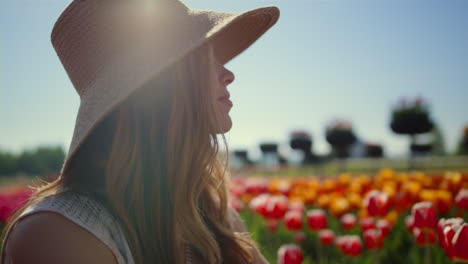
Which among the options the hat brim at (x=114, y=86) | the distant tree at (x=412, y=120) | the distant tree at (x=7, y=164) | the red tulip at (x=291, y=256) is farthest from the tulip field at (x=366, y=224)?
the distant tree at (x=7, y=164)

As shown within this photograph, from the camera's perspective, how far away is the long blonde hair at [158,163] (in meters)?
1.33

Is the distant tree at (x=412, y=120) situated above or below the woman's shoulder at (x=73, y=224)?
below

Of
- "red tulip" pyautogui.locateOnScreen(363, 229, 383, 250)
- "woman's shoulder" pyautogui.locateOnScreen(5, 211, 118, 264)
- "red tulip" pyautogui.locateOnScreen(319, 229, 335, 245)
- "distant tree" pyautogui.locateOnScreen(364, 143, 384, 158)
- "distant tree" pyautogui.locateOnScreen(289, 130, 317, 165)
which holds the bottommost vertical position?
"distant tree" pyautogui.locateOnScreen(364, 143, 384, 158)

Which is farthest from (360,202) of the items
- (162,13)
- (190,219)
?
(162,13)

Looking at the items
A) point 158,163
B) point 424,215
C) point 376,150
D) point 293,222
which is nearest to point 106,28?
point 158,163

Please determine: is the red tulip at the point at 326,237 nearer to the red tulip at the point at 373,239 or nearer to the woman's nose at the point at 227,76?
the red tulip at the point at 373,239

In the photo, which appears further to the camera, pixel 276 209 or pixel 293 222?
pixel 276 209

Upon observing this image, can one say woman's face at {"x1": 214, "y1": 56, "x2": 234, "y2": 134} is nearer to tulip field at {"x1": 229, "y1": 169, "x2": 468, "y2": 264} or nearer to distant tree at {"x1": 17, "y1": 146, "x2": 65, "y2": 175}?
tulip field at {"x1": 229, "y1": 169, "x2": 468, "y2": 264}

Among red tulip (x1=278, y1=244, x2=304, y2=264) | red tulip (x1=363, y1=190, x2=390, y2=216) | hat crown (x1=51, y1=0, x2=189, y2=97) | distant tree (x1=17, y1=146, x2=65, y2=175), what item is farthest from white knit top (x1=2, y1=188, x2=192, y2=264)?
distant tree (x1=17, y1=146, x2=65, y2=175)

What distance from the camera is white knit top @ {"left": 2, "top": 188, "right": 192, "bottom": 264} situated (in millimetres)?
1102

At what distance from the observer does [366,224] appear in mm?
3521

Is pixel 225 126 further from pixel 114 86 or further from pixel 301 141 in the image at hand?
pixel 301 141

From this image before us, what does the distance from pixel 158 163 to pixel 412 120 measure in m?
20.1

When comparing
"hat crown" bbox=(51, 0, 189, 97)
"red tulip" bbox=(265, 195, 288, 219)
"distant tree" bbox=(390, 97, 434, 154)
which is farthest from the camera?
"distant tree" bbox=(390, 97, 434, 154)
